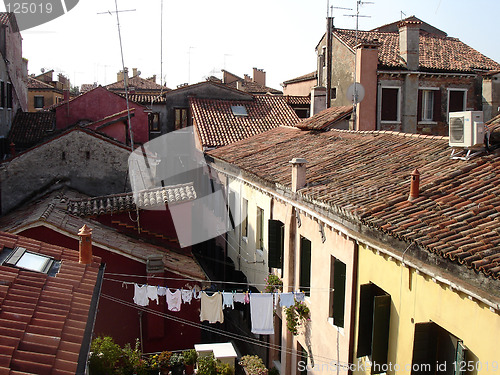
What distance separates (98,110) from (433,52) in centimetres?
1708

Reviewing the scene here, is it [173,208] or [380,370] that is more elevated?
[173,208]

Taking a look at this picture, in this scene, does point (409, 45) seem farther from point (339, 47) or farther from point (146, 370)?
point (146, 370)

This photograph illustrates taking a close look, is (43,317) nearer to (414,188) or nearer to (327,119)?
(414,188)

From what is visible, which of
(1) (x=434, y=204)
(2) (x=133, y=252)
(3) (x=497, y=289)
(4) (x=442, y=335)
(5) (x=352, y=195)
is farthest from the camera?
(2) (x=133, y=252)

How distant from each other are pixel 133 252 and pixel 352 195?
266 inches

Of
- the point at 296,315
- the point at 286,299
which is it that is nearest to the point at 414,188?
the point at 286,299

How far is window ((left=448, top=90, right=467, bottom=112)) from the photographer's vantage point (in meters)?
24.5

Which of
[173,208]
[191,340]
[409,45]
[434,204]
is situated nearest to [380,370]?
[434,204]

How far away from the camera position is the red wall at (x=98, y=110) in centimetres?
2522

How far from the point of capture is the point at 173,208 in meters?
15.6

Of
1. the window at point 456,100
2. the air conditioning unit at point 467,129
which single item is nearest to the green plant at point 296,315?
the air conditioning unit at point 467,129

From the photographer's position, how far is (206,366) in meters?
10.8

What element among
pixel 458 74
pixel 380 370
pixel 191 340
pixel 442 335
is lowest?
pixel 191 340

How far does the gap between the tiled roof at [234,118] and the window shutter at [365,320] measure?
1562 centimetres
